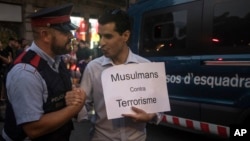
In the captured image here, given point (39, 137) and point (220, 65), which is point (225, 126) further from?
point (39, 137)

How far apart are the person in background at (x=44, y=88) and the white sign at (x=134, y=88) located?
0.24 metres

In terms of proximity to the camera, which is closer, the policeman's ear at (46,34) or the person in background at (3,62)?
the policeman's ear at (46,34)

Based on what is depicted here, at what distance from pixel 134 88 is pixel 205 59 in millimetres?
2728

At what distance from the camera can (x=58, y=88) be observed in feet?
7.41

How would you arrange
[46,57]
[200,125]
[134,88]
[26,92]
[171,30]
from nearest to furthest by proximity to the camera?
1. [26,92]
2. [46,57]
3. [134,88]
4. [200,125]
5. [171,30]

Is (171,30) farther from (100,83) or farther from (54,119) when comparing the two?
(54,119)

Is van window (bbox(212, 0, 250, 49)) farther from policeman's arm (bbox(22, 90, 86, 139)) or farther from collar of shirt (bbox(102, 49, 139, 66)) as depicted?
policeman's arm (bbox(22, 90, 86, 139))

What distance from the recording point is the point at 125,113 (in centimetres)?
242

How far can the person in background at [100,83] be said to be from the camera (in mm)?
2533

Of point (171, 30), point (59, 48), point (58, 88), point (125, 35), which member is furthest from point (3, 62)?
point (58, 88)

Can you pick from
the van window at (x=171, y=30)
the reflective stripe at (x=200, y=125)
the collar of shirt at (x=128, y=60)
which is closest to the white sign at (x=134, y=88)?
the collar of shirt at (x=128, y=60)

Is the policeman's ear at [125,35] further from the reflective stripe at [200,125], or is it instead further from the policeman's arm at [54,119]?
the reflective stripe at [200,125]

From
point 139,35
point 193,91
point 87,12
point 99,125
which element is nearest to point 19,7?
point 87,12

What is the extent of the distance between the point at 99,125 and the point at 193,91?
289 cm
